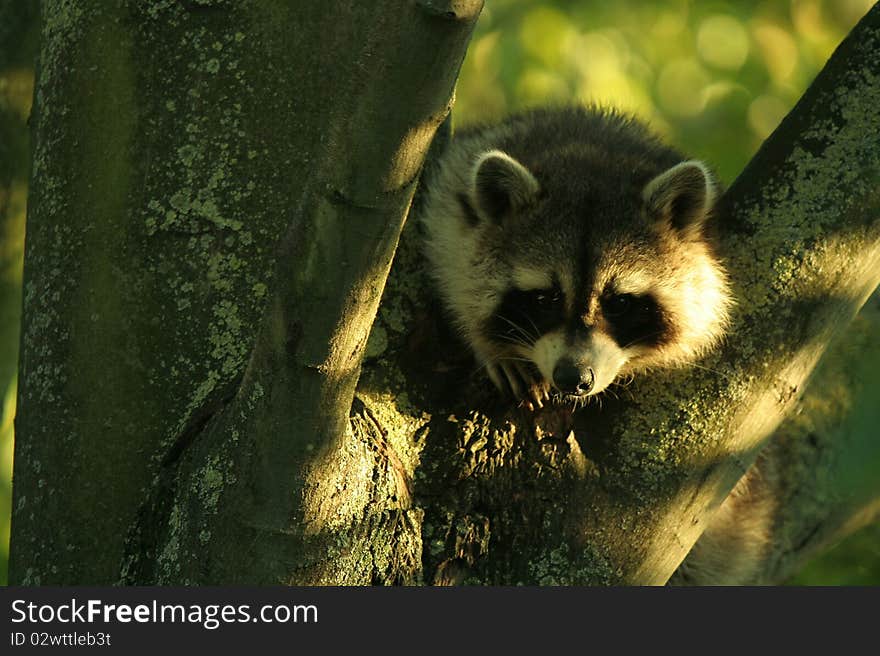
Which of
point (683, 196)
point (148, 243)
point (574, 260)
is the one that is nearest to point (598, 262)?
point (574, 260)

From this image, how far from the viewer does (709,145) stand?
673 centimetres

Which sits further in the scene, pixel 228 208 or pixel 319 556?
pixel 228 208

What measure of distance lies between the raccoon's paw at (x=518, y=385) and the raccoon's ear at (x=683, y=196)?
0.76 metres

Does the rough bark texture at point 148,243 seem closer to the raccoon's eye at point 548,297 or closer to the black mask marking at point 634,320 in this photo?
the raccoon's eye at point 548,297

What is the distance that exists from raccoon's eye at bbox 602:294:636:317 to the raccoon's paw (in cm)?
38

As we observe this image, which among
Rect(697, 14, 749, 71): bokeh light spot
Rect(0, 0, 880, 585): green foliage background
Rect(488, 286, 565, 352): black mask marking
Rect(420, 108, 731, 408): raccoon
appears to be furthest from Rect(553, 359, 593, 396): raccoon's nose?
Rect(697, 14, 749, 71): bokeh light spot

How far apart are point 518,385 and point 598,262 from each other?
1.82 feet

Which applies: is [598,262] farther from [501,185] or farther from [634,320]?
[501,185]

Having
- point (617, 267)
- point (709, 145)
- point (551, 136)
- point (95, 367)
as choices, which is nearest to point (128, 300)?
point (95, 367)

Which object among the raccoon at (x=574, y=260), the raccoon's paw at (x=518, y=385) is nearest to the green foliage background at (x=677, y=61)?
the raccoon at (x=574, y=260)

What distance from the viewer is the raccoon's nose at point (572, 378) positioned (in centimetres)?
334

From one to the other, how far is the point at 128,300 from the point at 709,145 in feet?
14.6

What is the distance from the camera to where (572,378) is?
3.38m

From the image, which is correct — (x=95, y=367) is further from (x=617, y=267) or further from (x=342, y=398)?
(x=617, y=267)
